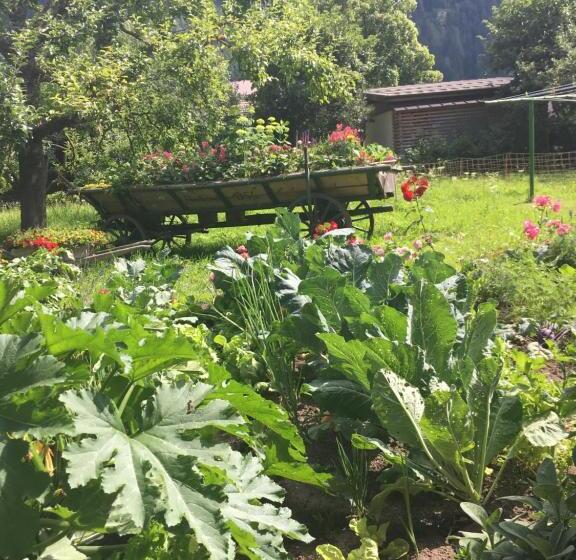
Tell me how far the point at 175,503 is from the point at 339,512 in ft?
3.32

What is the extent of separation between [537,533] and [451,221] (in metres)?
9.40

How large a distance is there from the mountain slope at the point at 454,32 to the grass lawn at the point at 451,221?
8410cm

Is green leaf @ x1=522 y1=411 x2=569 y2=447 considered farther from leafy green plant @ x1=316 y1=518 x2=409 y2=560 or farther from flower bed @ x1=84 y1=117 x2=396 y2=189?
flower bed @ x1=84 y1=117 x2=396 y2=189

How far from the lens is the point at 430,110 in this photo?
27.1m

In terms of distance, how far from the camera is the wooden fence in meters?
22.2

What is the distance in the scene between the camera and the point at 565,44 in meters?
25.6

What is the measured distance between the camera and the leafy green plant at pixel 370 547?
1823mm

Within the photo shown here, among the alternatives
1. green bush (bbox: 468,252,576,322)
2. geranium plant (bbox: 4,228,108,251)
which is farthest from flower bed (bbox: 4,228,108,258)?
green bush (bbox: 468,252,576,322)

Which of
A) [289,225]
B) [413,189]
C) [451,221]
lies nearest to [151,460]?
[289,225]

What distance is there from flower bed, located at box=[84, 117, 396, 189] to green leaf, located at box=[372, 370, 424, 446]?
708 cm

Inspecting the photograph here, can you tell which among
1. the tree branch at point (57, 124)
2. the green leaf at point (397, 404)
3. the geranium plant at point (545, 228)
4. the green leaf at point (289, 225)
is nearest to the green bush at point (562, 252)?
the geranium plant at point (545, 228)

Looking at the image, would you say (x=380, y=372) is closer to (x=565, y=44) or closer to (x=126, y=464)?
(x=126, y=464)

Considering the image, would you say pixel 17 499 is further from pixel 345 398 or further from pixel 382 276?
pixel 382 276

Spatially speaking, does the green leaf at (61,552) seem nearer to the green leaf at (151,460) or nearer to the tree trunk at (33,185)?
the green leaf at (151,460)
